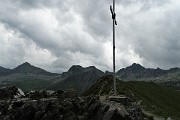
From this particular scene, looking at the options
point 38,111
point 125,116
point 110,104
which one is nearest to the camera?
point 125,116

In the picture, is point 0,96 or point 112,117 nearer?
point 112,117

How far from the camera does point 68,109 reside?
59562 mm

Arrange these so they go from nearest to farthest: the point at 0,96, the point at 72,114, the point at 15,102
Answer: the point at 72,114 → the point at 15,102 → the point at 0,96

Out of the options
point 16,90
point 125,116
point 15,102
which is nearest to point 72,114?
point 125,116

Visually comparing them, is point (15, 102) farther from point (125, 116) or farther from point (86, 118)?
point (125, 116)

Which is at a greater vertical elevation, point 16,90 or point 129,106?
point 16,90

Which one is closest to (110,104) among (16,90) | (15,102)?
(15,102)

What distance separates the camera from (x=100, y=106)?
4947 centimetres

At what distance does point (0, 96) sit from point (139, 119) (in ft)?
206

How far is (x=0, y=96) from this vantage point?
102500mm

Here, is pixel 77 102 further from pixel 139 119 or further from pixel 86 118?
pixel 139 119

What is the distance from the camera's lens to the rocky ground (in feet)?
152

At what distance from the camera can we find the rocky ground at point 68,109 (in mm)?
46472

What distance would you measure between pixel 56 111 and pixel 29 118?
9.40m
